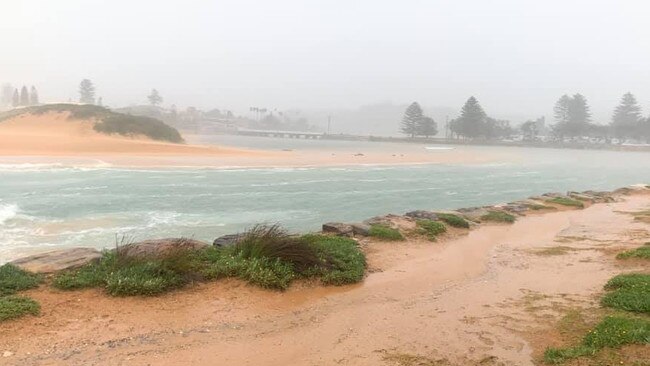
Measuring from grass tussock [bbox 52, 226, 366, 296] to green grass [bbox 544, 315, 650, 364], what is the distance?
14.0 ft

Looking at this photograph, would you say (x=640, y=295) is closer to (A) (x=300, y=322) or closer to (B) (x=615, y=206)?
(A) (x=300, y=322)

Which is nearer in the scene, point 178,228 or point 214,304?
A: point 214,304

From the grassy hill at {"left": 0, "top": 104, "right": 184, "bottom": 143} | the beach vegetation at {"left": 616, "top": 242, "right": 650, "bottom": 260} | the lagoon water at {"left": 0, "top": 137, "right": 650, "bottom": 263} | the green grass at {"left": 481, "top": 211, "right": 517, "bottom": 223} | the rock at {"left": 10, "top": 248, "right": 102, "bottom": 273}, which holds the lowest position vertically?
the lagoon water at {"left": 0, "top": 137, "right": 650, "bottom": 263}

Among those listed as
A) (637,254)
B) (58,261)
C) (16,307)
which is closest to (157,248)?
(58,261)

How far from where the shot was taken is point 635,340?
6512 millimetres

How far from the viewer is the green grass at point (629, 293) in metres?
7.93

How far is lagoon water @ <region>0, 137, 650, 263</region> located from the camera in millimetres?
17484

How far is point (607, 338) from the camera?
6.63m

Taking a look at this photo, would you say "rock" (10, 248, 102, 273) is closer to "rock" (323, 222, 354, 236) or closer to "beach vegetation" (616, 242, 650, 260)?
"rock" (323, 222, 354, 236)

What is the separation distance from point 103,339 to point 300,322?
107 inches

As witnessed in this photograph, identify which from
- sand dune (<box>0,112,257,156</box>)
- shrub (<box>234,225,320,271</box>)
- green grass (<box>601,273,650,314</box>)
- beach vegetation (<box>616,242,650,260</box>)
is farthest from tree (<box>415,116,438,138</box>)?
shrub (<box>234,225,320,271</box>)

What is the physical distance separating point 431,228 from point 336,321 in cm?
798

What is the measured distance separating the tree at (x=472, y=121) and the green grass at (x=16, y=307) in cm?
15170

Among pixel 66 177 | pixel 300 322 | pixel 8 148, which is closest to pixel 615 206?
pixel 300 322
